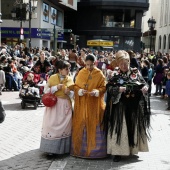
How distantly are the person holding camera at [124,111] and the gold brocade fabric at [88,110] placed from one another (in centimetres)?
15

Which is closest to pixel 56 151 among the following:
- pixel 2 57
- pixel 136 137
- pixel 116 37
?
pixel 136 137

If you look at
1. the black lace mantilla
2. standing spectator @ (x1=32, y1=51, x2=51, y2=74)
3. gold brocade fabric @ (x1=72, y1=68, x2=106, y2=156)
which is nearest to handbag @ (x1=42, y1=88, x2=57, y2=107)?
gold brocade fabric @ (x1=72, y1=68, x2=106, y2=156)

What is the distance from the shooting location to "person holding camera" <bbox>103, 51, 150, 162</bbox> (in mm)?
5676

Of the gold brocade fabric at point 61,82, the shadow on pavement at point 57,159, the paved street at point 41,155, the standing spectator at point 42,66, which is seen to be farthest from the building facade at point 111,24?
the shadow on pavement at point 57,159

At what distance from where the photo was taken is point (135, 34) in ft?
164

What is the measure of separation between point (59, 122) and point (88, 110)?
525 mm

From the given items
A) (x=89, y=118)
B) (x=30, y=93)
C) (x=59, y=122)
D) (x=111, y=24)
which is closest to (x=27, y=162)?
(x=59, y=122)

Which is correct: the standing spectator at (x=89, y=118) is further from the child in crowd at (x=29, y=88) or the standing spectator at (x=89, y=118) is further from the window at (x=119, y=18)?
the window at (x=119, y=18)

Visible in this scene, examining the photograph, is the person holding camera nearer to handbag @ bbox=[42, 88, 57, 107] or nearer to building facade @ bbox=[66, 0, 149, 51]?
handbag @ bbox=[42, 88, 57, 107]

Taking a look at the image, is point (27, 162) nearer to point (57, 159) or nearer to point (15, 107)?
point (57, 159)

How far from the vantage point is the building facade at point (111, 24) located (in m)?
49.3

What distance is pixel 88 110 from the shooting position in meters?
5.79

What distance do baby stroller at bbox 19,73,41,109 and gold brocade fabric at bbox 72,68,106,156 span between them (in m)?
5.01

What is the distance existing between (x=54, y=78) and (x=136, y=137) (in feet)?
5.64
